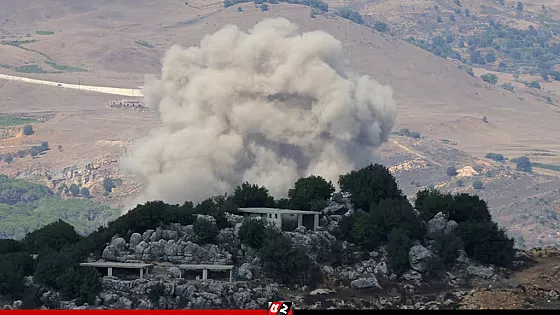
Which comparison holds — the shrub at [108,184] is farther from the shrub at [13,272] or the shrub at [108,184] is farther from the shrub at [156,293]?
the shrub at [156,293]

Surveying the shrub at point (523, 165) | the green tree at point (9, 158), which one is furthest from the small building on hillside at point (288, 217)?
the shrub at point (523, 165)

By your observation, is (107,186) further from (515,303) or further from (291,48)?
(515,303)

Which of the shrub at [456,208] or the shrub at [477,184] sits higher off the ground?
the shrub at [456,208]

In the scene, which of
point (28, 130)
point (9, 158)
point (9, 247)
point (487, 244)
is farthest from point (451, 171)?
point (9, 247)

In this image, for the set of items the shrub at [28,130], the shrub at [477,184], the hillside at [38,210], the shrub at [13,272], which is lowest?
the hillside at [38,210]

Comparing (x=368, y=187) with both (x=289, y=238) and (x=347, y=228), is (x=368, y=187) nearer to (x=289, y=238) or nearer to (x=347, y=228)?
(x=347, y=228)

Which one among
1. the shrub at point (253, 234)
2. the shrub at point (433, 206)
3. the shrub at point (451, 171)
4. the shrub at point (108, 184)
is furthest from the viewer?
the shrub at point (451, 171)
